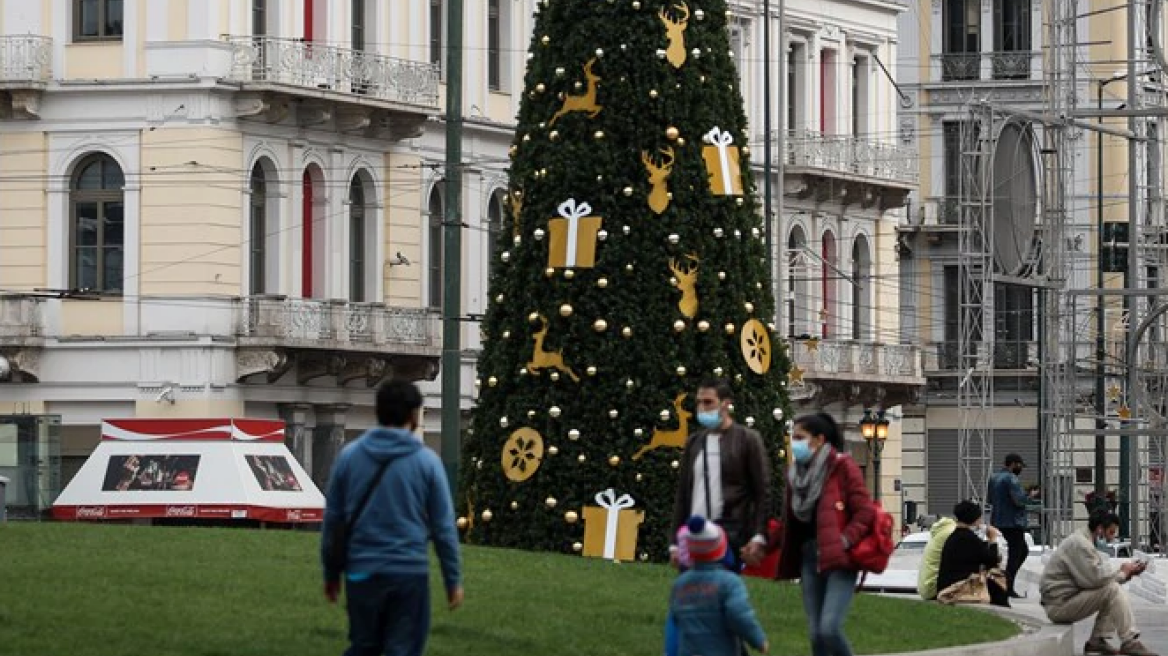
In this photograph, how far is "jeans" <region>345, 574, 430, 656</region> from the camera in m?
17.4

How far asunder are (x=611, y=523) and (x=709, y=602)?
1112 cm

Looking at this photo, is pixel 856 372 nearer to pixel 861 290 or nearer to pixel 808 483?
pixel 861 290

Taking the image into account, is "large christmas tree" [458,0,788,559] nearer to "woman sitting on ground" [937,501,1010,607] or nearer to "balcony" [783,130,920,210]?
"woman sitting on ground" [937,501,1010,607]

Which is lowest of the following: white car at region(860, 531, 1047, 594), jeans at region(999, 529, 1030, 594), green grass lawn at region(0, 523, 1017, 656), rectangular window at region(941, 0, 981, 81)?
white car at region(860, 531, 1047, 594)

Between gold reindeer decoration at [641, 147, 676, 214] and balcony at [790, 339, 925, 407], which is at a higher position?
gold reindeer decoration at [641, 147, 676, 214]

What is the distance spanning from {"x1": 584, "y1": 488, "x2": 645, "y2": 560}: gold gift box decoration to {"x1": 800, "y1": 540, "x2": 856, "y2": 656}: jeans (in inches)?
348

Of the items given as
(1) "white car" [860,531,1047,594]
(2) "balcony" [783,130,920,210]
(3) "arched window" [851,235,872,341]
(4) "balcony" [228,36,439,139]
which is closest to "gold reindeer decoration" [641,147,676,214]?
(1) "white car" [860,531,1047,594]

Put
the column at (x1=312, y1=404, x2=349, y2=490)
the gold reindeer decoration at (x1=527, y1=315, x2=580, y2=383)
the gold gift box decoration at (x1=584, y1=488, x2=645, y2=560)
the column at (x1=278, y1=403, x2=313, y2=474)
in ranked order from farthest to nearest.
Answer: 1. the column at (x1=312, y1=404, x2=349, y2=490)
2. the column at (x1=278, y1=403, x2=313, y2=474)
3. the gold reindeer decoration at (x1=527, y1=315, x2=580, y2=383)
4. the gold gift box decoration at (x1=584, y1=488, x2=645, y2=560)

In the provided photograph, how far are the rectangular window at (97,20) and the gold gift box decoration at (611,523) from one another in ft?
90.5

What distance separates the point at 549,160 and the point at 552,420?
234 cm

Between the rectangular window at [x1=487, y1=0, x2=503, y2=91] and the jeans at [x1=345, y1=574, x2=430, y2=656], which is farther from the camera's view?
the rectangular window at [x1=487, y1=0, x2=503, y2=91]

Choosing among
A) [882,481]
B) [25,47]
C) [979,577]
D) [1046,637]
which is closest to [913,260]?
[882,481]

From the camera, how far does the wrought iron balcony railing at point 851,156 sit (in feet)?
245

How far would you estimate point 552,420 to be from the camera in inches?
1205
